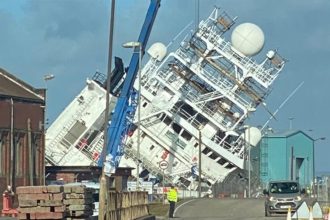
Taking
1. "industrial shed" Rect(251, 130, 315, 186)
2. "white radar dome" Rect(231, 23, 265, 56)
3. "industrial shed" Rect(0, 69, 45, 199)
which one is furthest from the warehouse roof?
"industrial shed" Rect(251, 130, 315, 186)

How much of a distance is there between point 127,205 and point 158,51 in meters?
59.4

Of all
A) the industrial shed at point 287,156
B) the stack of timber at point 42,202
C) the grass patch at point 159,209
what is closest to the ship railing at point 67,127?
the grass patch at point 159,209

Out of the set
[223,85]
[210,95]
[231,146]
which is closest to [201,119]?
[210,95]

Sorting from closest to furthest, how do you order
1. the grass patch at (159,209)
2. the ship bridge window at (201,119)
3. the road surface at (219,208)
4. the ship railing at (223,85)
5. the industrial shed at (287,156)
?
the road surface at (219,208) < the grass patch at (159,209) < the ship railing at (223,85) < the ship bridge window at (201,119) < the industrial shed at (287,156)

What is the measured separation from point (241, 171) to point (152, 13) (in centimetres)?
2753

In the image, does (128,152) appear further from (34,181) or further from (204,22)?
(34,181)

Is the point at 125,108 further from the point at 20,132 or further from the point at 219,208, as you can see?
the point at 219,208

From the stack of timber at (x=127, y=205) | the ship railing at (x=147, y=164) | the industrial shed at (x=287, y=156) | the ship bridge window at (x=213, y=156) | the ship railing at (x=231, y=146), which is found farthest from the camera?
the industrial shed at (x=287, y=156)

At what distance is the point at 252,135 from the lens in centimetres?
9125

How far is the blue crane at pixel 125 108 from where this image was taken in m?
64.4

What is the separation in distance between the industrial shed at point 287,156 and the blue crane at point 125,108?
46634mm

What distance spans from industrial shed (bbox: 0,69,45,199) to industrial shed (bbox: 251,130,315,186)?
52782 millimetres

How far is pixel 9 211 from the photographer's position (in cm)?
4772

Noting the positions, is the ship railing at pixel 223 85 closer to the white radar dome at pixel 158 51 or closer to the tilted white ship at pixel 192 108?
the tilted white ship at pixel 192 108
